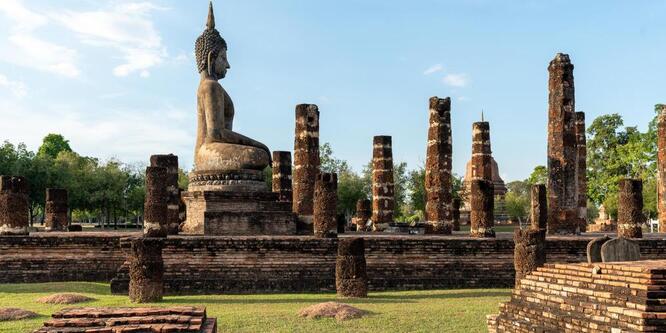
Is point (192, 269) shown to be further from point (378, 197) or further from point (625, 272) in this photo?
point (378, 197)

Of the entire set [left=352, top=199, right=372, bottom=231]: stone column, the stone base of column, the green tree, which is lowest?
the stone base of column

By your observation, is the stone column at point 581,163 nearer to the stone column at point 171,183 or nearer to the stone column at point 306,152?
the stone column at point 306,152

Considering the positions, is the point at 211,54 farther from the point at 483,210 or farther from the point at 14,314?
the point at 14,314

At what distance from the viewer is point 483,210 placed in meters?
15.9

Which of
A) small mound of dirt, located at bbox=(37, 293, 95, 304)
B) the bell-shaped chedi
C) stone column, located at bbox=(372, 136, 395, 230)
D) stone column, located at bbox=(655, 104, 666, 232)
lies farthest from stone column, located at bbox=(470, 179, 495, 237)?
stone column, located at bbox=(655, 104, 666, 232)

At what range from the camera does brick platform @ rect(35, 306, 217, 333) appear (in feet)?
18.1

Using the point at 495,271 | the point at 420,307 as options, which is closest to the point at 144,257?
the point at 420,307

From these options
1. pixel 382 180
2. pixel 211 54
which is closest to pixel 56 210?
pixel 211 54

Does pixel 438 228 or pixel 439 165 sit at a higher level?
pixel 439 165

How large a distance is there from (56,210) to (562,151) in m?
14.7

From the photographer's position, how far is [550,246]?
14188mm

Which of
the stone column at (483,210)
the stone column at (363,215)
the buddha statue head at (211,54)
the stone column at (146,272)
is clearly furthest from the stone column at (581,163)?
the stone column at (146,272)

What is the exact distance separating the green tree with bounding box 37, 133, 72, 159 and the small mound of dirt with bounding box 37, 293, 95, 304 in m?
44.6

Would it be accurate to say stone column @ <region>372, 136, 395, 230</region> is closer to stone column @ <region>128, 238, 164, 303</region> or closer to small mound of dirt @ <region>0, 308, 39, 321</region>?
stone column @ <region>128, 238, 164, 303</region>
